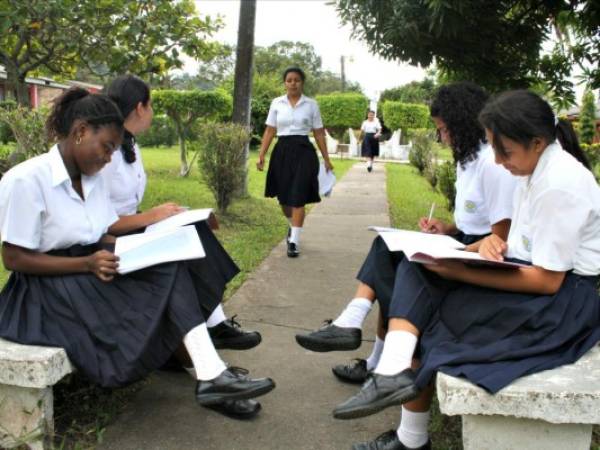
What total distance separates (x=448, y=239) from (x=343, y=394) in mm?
957

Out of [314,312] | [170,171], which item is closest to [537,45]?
[314,312]

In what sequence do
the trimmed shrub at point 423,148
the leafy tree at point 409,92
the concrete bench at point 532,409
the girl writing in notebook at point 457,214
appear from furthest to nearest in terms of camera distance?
1. the leafy tree at point 409,92
2. the trimmed shrub at point 423,148
3. the girl writing in notebook at point 457,214
4. the concrete bench at point 532,409

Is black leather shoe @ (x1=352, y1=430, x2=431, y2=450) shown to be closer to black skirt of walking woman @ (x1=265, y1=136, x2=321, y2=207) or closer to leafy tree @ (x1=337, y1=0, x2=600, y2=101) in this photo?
leafy tree @ (x1=337, y1=0, x2=600, y2=101)

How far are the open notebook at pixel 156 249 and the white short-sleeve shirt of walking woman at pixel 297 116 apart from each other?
3884 mm

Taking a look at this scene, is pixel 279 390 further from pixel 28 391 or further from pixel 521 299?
pixel 521 299

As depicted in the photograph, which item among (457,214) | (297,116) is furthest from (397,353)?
(297,116)

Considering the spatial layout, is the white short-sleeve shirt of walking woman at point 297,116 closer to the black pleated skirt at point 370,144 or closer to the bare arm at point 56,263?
the bare arm at point 56,263

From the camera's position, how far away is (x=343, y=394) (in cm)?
322

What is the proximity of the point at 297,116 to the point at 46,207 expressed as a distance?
4153 mm

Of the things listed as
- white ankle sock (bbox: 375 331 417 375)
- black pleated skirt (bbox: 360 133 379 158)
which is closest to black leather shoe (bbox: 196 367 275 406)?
white ankle sock (bbox: 375 331 417 375)

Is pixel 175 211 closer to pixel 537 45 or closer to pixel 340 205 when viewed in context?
pixel 537 45

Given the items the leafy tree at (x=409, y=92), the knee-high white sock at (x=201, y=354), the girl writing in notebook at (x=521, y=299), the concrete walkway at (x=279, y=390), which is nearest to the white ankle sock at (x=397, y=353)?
the girl writing in notebook at (x=521, y=299)

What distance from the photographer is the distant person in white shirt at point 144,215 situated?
3078 mm

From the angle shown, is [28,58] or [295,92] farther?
[28,58]
